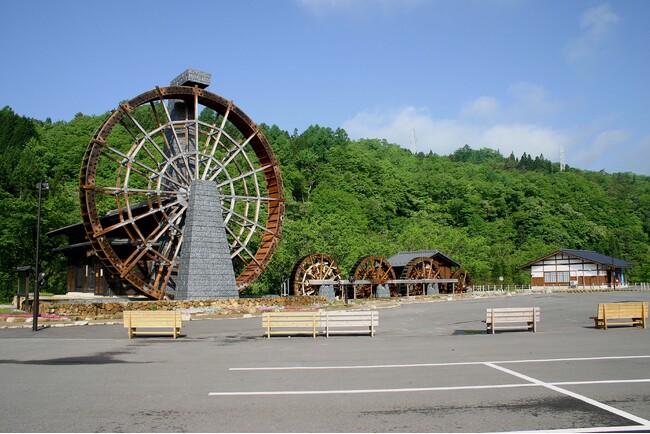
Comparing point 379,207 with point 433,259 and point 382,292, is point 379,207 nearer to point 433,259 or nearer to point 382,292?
point 433,259

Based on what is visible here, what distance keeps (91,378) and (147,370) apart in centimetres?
105

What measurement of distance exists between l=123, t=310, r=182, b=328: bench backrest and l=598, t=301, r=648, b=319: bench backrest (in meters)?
12.4

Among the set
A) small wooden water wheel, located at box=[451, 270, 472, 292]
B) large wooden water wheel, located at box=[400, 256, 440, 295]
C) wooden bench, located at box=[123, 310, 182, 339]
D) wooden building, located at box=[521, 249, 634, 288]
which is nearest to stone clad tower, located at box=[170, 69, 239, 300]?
wooden bench, located at box=[123, 310, 182, 339]

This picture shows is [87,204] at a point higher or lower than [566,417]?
higher

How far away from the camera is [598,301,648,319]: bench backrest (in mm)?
16484

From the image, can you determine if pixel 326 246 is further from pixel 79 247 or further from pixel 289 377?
pixel 289 377

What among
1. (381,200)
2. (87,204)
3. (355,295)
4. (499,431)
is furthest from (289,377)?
(381,200)

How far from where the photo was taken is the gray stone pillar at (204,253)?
2534cm

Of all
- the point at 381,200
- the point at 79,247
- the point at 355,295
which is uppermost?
the point at 381,200

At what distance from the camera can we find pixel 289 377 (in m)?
9.28

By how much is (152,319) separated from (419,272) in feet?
121

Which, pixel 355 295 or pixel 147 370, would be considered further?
pixel 355 295

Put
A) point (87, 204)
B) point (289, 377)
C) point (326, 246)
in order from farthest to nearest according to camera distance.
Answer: point (326, 246) → point (87, 204) → point (289, 377)

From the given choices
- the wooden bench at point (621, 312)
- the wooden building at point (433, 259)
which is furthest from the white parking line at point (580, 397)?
the wooden building at point (433, 259)
